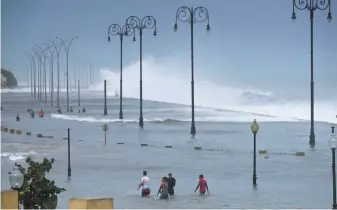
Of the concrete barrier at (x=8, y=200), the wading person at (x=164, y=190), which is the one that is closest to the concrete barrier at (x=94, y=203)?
the concrete barrier at (x=8, y=200)

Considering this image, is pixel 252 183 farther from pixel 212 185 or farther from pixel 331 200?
pixel 331 200

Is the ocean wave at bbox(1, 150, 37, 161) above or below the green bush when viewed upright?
below

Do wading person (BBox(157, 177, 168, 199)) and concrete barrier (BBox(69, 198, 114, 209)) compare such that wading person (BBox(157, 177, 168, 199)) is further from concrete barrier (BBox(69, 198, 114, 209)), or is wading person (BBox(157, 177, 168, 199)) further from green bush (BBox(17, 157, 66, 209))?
concrete barrier (BBox(69, 198, 114, 209))

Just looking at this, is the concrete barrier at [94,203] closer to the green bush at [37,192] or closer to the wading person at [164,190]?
the green bush at [37,192]

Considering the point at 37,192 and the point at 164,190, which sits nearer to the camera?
the point at 37,192

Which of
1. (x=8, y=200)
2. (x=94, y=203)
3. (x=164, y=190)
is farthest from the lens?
(x=164, y=190)

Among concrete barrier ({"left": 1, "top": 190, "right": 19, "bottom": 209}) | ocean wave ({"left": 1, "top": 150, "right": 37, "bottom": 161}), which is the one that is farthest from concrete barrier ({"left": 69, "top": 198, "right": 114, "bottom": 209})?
ocean wave ({"left": 1, "top": 150, "right": 37, "bottom": 161})

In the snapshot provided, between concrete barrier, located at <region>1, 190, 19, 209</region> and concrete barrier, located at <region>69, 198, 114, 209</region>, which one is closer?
concrete barrier, located at <region>69, 198, 114, 209</region>

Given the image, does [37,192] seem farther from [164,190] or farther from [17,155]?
[17,155]

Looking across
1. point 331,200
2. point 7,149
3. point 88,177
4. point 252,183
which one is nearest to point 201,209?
point 331,200

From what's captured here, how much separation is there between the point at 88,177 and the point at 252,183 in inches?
235

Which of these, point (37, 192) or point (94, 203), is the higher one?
point (94, 203)

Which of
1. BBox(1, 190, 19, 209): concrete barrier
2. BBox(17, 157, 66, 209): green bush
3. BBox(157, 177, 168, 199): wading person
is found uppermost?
BBox(1, 190, 19, 209): concrete barrier

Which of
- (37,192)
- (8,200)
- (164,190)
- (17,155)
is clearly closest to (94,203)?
(8,200)
